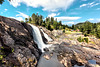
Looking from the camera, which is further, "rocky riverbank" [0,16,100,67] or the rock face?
"rocky riverbank" [0,16,100,67]

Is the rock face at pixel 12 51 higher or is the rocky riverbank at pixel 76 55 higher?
the rock face at pixel 12 51

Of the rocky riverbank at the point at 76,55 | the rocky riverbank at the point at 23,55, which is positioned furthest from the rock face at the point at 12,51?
the rocky riverbank at the point at 76,55

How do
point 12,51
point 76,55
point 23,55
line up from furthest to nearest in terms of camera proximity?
point 76,55 → point 23,55 → point 12,51

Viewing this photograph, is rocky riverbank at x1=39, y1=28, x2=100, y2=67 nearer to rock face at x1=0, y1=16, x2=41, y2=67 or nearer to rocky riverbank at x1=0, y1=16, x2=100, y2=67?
rocky riverbank at x1=0, y1=16, x2=100, y2=67

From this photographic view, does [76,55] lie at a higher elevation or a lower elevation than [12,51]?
lower

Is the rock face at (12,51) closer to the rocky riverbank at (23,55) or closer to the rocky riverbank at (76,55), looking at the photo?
the rocky riverbank at (23,55)

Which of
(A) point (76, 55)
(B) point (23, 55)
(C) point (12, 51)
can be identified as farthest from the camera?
(A) point (76, 55)

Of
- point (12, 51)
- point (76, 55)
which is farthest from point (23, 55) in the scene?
point (76, 55)

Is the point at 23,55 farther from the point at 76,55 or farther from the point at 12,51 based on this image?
the point at 76,55

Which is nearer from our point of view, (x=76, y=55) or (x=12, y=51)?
(x=12, y=51)

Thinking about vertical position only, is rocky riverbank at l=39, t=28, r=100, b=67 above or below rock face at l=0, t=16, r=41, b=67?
below

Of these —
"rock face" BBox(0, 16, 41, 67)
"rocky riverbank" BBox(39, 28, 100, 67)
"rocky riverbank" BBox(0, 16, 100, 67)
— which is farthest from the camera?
"rocky riverbank" BBox(39, 28, 100, 67)

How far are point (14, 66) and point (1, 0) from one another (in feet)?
53.4

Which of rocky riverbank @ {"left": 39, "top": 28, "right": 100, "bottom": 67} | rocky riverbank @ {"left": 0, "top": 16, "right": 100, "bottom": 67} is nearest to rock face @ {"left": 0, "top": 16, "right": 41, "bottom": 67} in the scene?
rocky riverbank @ {"left": 0, "top": 16, "right": 100, "bottom": 67}
